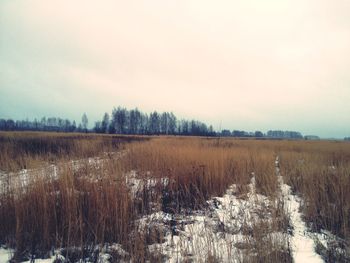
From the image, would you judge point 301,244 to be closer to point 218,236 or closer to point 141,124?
point 218,236

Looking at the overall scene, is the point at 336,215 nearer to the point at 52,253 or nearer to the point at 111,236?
the point at 111,236

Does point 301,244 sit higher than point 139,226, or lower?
lower

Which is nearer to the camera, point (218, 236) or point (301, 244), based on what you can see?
point (301, 244)

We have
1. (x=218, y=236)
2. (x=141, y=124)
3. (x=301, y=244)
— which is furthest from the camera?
(x=141, y=124)

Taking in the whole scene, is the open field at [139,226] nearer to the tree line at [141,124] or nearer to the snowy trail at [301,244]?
the snowy trail at [301,244]

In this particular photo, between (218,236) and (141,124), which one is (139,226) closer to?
Answer: (218,236)

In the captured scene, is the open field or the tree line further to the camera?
the tree line

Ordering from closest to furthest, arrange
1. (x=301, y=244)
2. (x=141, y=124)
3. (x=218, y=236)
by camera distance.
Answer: (x=301, y=244)
(x=218, y=236)
(x=141, y=124)

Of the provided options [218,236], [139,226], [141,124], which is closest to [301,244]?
[218,236]

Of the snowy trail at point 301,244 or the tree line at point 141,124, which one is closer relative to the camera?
the snowy trail at point 301,244

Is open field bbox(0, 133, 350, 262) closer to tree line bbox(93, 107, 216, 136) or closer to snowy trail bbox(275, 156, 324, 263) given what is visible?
snowy trail bbox(275, 156, 324, 263)

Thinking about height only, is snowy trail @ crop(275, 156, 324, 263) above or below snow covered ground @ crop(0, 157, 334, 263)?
below

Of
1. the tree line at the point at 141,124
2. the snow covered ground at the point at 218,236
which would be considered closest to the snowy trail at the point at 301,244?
the snow covered ground at the point at 218,236

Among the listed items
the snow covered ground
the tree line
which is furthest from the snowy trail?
the tree line
